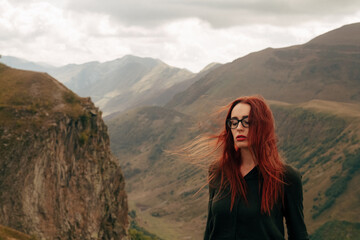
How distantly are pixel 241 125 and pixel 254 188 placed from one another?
109 cm

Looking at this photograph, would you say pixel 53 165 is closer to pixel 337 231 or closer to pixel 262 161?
pixel 262 161

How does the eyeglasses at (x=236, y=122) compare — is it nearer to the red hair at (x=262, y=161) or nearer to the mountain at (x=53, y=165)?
the red hair at (x=262, y=161)

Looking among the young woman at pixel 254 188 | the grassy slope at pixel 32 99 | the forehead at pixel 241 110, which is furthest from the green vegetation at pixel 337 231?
the forehead at pixel 241 110

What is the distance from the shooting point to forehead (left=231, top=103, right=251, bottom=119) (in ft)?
22.1

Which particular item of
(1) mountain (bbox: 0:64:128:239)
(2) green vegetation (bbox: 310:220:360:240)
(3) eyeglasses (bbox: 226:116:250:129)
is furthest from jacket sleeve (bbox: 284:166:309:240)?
(2) green vegetation (bbox: 310:220:360:240)

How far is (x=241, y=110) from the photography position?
22.2ft

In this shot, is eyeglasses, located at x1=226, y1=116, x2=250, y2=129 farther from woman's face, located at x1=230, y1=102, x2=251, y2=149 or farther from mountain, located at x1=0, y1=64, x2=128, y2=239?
mountain, located at x1=0, y1=64, x2=128, y2=239

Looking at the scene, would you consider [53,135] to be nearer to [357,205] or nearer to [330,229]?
[330,229]

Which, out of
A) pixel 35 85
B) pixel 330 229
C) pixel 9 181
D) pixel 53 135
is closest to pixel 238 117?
pixel 9 181

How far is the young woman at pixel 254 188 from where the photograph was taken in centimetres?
626

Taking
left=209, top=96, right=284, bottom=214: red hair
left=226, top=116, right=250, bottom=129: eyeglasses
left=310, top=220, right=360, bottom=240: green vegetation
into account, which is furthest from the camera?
left=310, top=220, right=360, bottom=240: green vegetation

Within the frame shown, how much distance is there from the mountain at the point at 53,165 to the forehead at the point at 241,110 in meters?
55.0

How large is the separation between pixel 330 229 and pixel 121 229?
11242 centimetres

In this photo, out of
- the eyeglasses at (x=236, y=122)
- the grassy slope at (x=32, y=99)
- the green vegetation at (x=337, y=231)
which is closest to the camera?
the eyeglasses at (x=236, y=122)
